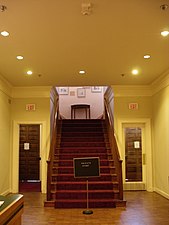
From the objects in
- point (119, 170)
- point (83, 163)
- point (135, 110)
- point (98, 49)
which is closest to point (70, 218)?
point (83, 163)

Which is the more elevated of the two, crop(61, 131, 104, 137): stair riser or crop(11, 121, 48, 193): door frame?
crop(61, 131, 104, 137): stair riser

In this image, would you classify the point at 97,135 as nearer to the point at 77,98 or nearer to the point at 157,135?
the point at 157,135

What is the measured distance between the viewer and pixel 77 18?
176 inches

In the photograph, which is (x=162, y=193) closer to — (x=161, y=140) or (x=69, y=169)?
(x=161, y=140)

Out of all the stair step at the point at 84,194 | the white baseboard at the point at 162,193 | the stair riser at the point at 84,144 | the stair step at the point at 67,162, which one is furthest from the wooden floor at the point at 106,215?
the stair riser at the point at 84,144

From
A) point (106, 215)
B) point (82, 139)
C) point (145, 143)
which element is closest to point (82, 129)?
point (82, 139)

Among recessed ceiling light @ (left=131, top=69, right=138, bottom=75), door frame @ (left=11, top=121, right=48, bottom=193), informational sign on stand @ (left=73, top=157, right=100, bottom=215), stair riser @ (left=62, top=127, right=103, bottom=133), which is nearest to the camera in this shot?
informational sign on stand @ (left=73, top=157, right=100, bottom=215)

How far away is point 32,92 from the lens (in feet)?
30.7

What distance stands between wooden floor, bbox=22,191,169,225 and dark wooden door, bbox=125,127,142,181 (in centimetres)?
207

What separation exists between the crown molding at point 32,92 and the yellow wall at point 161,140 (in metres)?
3.39

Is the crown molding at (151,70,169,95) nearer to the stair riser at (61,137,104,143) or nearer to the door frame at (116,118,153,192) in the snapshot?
the door frame at (116,118,153,192)

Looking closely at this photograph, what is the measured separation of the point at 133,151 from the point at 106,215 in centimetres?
379

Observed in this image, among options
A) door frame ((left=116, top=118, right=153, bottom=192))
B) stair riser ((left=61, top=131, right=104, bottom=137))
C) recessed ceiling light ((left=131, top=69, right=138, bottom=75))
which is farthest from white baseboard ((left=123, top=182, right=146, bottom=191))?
recessed ceiling light ((left=131, top=69, right=138, bottom=75))

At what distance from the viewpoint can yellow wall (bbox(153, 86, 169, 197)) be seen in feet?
26.0
